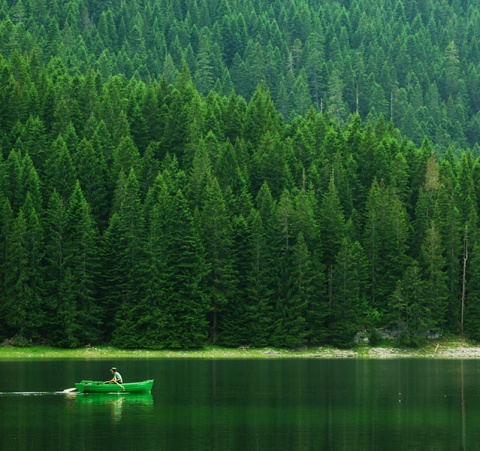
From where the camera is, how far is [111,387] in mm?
87750

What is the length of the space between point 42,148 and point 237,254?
118 ft

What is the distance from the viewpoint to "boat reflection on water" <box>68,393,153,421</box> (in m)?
78.1

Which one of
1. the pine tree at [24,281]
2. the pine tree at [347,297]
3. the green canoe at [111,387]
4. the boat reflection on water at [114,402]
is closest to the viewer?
the boat reflection on water at [114,402]

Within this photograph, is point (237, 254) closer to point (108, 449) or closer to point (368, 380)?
point (368, 380)

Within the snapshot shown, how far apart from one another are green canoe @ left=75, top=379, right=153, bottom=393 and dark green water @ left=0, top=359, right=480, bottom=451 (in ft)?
1.91

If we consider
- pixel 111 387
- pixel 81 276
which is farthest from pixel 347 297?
pixel 111 387

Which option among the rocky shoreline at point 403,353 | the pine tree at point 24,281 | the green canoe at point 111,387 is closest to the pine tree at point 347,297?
the rocky shoreline at point 403,353

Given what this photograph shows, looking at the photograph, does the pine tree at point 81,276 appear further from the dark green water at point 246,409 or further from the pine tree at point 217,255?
the dark green water at point 246,409

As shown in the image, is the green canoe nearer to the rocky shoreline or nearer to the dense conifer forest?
the dense conifer forest

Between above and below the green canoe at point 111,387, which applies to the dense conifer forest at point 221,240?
above

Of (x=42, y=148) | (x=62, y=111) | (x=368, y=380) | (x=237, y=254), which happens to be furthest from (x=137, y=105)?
(x=368, y=380)

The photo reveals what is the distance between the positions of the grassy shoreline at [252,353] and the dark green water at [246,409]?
1638cm

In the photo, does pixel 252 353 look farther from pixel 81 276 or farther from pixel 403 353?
pixel 81 276

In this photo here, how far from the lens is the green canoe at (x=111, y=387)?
8681cm
